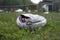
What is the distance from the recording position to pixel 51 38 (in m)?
4.25

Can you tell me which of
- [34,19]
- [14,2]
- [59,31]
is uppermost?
[34,19]

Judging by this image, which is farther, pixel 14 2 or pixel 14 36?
pixel 14 2

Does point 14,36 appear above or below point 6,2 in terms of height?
above

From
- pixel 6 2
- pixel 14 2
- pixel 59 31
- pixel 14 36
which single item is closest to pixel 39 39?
pixel 14 36

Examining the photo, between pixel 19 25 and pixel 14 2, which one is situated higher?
pixel 19 25

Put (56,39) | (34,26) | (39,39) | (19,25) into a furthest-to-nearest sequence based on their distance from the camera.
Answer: (19,25)
(34,26)
(56,39)
(39,39)

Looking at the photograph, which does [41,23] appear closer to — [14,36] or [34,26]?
[34,26]

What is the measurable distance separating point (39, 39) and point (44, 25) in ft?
5.04

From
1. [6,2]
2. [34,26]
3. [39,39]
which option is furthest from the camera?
[6,2]

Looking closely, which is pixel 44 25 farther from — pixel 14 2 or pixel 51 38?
pixel 14 2

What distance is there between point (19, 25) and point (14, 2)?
2640 centimetres

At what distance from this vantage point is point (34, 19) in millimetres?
4906

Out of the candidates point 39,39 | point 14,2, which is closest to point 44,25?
point 39,39

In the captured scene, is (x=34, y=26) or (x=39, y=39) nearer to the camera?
(x=39, y=39)
